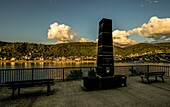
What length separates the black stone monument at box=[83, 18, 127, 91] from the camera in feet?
22.6

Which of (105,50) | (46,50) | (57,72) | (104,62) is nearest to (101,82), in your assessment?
(104,62)

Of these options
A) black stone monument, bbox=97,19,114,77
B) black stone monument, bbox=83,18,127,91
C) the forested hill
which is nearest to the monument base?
black stone monument, bbox=83,18,127,91

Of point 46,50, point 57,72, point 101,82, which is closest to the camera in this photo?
point 101,82

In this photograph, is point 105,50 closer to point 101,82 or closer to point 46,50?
point 101,82

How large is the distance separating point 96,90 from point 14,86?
3.89 m

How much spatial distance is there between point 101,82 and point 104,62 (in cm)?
110

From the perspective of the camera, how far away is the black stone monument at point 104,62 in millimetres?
6893

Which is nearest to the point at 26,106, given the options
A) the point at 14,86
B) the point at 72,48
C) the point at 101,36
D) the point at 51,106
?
the point at 51,106

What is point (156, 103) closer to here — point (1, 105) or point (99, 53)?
point (99, 53)

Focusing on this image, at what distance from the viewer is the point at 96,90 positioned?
266 inches

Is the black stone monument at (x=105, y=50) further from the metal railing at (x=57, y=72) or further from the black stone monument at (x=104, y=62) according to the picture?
the metal railing at (x=57, y=72)

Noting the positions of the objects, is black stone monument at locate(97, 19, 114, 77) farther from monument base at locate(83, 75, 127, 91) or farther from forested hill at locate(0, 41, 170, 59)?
forested hill at locate(0, 41, 170, 59)

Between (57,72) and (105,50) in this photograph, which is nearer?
(105,50)

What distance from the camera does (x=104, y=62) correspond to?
23.1 ft
